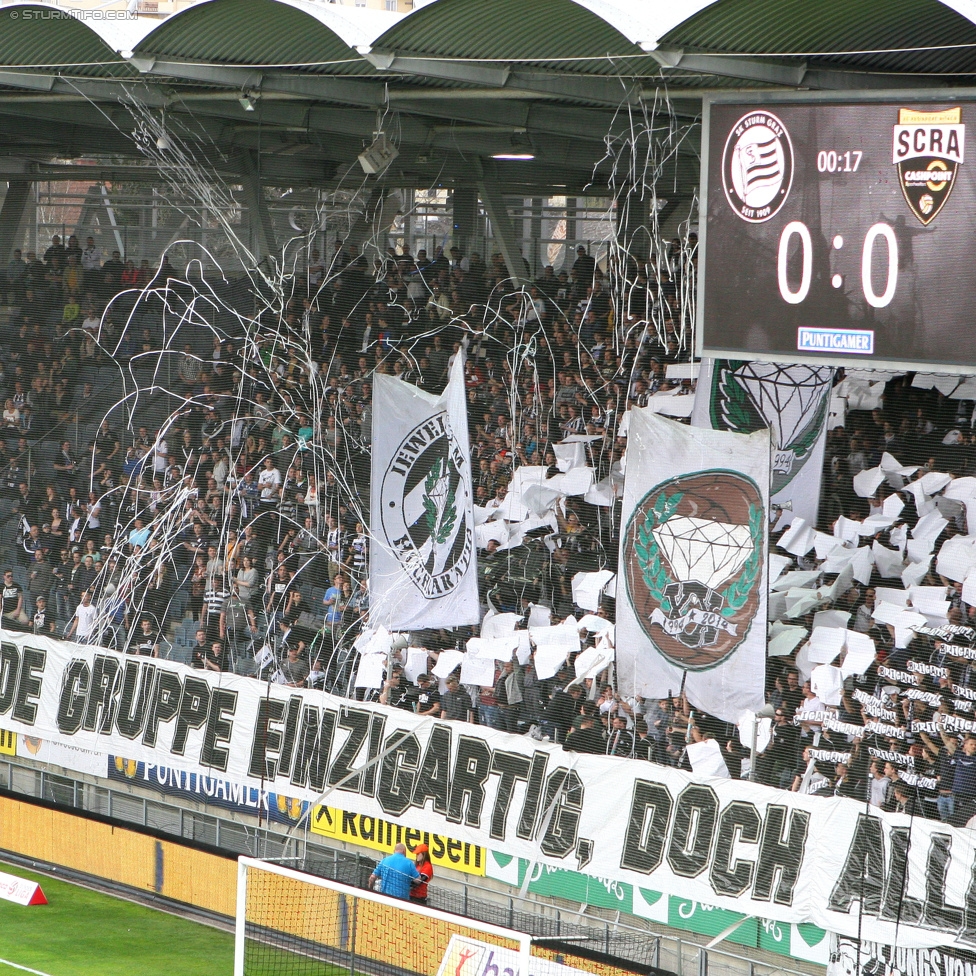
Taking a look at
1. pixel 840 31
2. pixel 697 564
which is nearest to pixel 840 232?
pixel 840 31

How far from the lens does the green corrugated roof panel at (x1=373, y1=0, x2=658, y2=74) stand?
8656 millimetres

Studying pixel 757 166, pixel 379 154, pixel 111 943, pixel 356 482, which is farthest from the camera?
pixel 356 482

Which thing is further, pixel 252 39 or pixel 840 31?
pixel 252 39

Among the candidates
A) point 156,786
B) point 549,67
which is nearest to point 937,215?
point 549,67

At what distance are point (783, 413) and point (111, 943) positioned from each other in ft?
17.1

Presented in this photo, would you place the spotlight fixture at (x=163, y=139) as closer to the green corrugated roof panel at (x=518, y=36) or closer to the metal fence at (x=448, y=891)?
the green corrugated roof panel at (x=518, y=36)

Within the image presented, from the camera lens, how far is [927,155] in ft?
24.2

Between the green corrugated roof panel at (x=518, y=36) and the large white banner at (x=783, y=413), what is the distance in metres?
1.78

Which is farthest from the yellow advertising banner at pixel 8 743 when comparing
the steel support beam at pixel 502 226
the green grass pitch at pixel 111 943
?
the steel support beam at pixel 502 226

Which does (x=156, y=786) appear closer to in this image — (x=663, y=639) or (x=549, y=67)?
(x=663, y=639)

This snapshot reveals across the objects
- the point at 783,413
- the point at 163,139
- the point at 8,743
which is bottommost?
the point at 8,743

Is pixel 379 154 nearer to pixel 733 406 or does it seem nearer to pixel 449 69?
pixel 449 69

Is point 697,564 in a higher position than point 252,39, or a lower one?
lower

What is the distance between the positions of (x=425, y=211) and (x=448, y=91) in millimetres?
751
